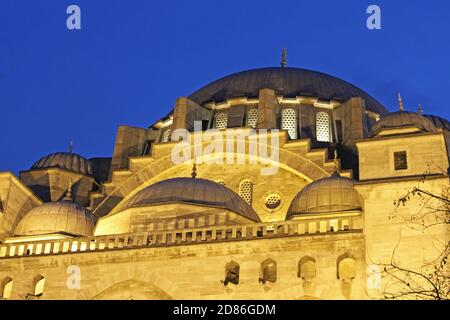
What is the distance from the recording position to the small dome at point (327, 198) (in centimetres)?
2891

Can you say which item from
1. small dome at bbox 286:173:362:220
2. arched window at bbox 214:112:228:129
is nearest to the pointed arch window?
arched window at bbox 214:112:228:129

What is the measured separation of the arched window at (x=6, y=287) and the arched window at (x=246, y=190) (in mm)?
10329

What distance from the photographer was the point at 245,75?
145 ft

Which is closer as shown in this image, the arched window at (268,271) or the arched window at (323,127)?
the arched window at (268,271)

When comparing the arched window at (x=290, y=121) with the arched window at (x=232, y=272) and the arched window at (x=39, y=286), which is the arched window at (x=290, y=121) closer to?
the arched window at (x=232, y=272)

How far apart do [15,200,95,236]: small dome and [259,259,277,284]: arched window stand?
28.6ft

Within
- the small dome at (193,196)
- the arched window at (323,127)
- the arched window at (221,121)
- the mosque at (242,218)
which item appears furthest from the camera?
the arched window at (221,121)

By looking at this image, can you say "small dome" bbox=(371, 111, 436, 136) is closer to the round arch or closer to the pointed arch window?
the round arch

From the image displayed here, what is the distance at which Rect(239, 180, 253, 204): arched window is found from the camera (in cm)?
3562

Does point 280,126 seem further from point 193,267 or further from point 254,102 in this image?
point 193,267

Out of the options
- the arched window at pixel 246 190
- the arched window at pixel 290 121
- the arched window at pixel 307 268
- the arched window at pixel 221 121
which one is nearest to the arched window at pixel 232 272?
the arched window at pixel 307 268

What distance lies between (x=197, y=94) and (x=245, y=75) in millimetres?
2655
